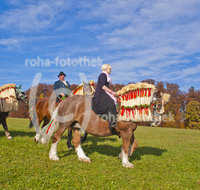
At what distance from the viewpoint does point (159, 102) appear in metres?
6.37

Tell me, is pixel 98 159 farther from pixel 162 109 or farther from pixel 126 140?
pixel 162 109

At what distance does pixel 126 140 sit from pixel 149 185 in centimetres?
164

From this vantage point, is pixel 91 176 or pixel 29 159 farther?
pixel 29 159

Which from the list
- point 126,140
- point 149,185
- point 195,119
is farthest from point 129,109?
point 195,119

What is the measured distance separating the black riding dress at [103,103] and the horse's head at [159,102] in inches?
51.8

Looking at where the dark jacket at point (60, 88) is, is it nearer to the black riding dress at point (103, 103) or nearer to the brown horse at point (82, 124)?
the brown horse at point (82, 124)

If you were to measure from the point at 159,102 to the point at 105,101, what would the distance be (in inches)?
70.4

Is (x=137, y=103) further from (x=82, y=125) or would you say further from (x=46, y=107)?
(x=46, y=107)

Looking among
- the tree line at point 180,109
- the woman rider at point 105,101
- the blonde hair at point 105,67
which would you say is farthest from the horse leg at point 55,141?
the tree line at point 180,109

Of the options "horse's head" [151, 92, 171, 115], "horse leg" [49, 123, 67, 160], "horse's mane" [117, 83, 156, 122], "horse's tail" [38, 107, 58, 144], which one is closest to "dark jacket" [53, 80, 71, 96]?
"horse's tail" [38, 107, 58, 144]

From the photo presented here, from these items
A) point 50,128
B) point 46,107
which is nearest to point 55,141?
point 50,128

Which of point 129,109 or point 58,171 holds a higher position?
point 129,109

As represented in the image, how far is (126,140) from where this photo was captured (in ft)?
20.4

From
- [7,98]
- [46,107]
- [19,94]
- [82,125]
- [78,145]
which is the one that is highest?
[19,94]
